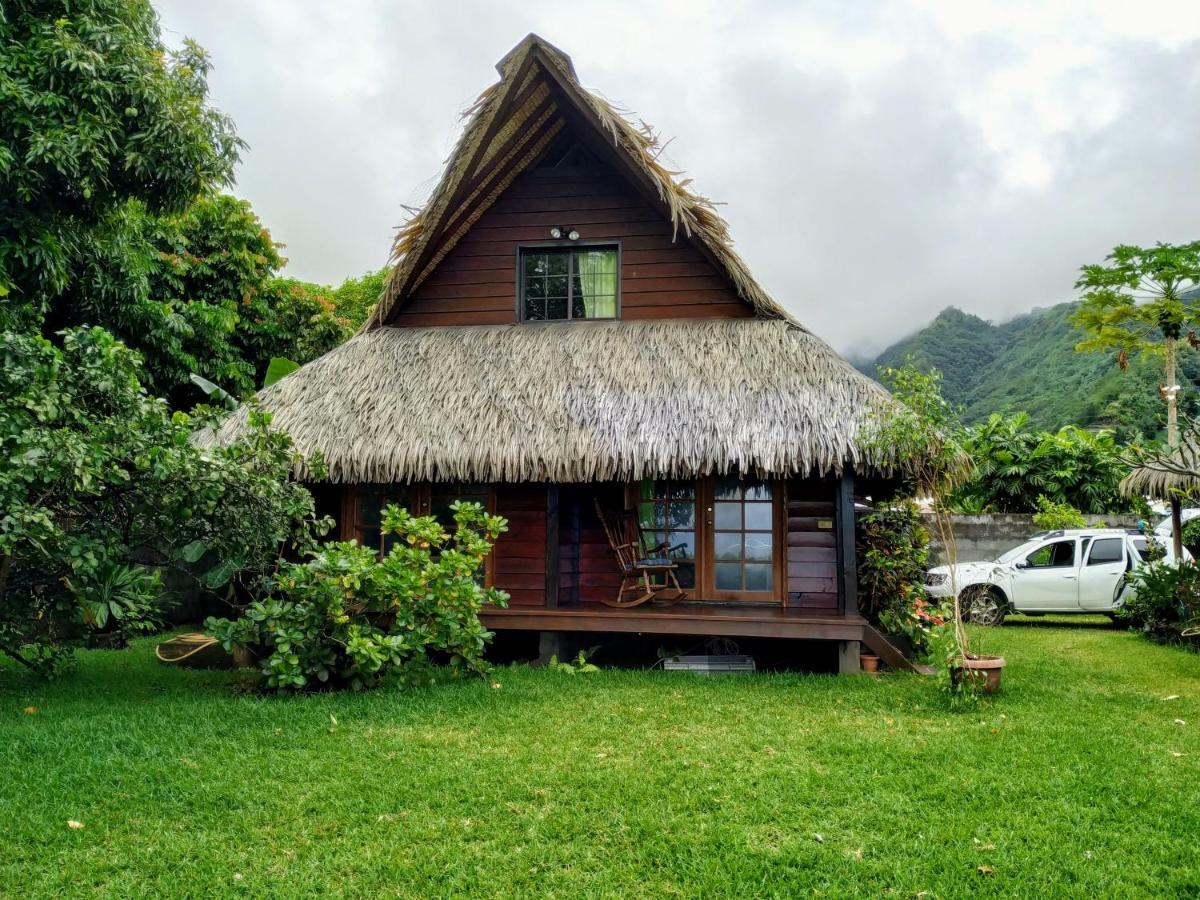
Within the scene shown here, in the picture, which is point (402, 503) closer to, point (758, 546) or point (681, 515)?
point (681, 515)

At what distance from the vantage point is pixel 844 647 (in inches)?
279

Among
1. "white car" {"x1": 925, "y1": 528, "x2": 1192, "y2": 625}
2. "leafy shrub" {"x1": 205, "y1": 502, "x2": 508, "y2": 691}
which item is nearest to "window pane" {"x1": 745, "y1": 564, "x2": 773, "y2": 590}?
"leafy shrub" {"x1": 205, "y1": 502, "x2": 508, "y2": 691}

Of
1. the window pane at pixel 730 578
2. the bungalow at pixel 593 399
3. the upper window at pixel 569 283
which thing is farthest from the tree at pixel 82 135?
the window pane at pixel 730 578

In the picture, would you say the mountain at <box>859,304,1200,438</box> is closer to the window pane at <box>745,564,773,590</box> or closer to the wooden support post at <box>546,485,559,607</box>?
the window pane at <box>745,564,773,590</box>

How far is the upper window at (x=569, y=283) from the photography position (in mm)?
9195

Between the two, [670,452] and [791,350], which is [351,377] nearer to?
[670,452]

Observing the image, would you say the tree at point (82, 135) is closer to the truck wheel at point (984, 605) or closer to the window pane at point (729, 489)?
the window pane at point (729, 489)

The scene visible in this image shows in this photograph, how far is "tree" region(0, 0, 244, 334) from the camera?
700 cm

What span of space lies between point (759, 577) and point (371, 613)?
369 cm

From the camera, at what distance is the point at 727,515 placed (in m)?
8.06

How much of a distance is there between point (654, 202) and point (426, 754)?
625 centimetres

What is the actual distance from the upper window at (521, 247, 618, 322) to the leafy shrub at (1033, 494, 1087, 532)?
880 cm

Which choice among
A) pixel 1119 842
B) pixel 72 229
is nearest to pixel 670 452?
pixel 1119 842

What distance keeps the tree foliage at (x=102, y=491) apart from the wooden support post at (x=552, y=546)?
208 cm
